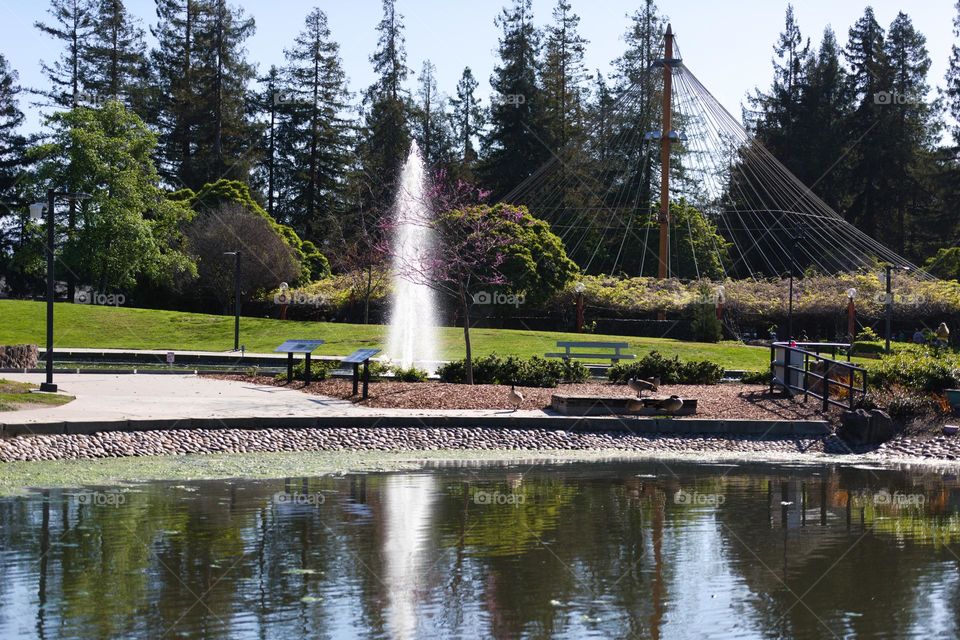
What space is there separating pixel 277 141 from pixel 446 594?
61290mm

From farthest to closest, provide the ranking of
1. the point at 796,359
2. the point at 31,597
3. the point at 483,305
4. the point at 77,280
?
1. the point at 77,280
2. the point at 483,305
3. the point at 796,359
4. the point at 31,597

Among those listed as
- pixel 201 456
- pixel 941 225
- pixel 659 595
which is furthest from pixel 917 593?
pixel 941 225

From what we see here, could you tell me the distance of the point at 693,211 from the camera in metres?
51.2

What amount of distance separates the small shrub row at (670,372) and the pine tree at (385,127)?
3542 centimetres

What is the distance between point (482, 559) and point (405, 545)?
2.64 ft

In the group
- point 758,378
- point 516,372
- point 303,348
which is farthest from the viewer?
point 758,378

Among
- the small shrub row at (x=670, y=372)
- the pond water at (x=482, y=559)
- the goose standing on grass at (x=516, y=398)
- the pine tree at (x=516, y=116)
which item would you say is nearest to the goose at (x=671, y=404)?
the goose standing on grass at (x=516, y=398)

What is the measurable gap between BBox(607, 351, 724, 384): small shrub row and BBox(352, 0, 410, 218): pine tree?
116 ft

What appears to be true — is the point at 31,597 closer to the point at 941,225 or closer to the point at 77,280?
the point at 77,280

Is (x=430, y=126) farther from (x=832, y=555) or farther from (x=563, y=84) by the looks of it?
(x=832, y=555)

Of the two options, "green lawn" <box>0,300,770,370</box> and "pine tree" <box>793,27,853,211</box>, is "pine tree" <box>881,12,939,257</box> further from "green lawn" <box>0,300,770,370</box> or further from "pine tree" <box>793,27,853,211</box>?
"green lawn" <box>0,300,770,370</box>

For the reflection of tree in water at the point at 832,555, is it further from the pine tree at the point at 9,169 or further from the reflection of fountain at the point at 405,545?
the pine tree at the point at 9,169

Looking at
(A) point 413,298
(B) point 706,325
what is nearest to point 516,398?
(A) point 413,298

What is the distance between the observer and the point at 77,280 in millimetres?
49625
